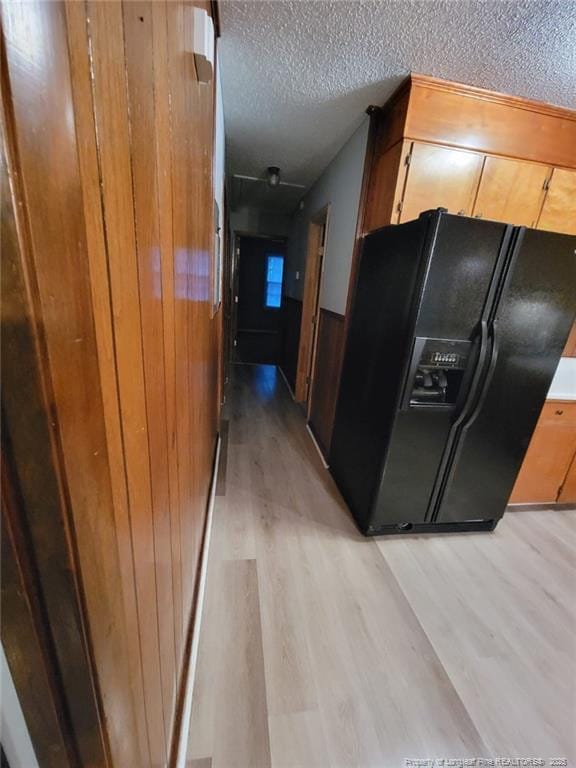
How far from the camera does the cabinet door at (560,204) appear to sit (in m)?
1.91

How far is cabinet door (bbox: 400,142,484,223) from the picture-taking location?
174 cm

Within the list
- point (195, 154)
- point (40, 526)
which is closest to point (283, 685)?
point (40, 526)

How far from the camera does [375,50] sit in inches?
57.4

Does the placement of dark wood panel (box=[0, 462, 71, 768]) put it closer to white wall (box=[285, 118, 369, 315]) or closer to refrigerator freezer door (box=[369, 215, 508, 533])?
refrigerator freezer door (box=[369, 215, 508, 533])

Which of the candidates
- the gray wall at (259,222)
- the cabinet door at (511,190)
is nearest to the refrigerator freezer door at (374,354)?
the cabinet door at (511,190)

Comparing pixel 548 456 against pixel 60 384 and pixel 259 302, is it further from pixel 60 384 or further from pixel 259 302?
pixel 259 302

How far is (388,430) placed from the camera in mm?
1659

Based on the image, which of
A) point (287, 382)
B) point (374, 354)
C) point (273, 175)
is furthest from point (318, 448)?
point (273, 175)

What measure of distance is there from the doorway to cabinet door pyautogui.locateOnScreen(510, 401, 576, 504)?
407 cm

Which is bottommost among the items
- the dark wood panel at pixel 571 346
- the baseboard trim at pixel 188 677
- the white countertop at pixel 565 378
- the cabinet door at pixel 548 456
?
the baseboard trim at pixel 188 677

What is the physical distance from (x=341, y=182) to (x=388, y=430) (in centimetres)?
209

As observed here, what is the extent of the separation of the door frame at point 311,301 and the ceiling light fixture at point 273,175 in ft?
1.65

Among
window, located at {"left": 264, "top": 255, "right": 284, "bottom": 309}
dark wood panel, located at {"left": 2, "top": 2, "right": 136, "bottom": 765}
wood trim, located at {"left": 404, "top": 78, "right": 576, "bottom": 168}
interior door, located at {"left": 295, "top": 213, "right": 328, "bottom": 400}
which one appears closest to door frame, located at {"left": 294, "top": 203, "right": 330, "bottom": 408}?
interior door, located at {"left": 295, "top": 213, "right": 328, "bottom": 400}

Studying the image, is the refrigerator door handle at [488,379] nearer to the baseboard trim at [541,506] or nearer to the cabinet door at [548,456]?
the cabinet door at [548,456]
